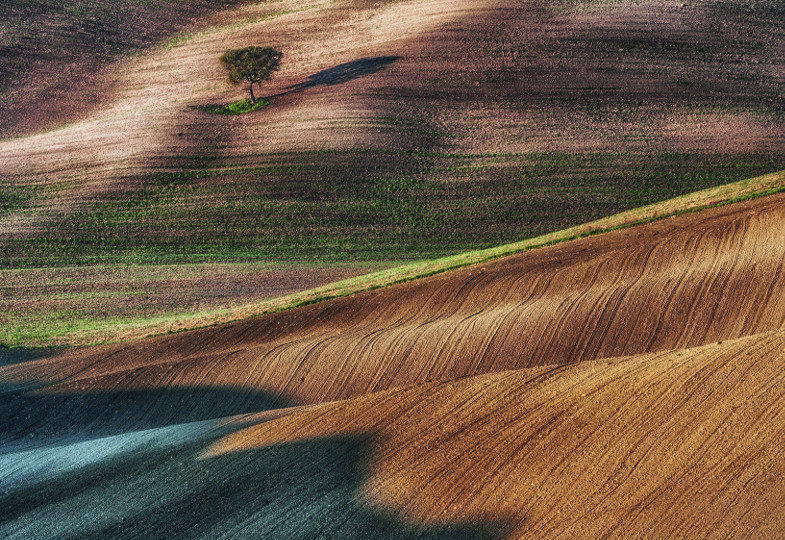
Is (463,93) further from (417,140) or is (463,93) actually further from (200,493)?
(200,493)

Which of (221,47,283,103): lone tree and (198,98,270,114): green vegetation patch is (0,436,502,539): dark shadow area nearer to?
(198,98,270,114): green vegetation patch

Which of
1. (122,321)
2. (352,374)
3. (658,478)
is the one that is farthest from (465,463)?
(122,321)

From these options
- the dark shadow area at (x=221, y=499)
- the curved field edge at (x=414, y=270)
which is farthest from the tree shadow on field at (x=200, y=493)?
the curved field edge at (x=414, y=270)

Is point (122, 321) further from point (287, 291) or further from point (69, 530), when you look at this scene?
point (69, 530)

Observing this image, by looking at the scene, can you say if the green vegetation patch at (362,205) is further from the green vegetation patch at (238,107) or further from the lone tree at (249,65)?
the lone tree at (249,65)

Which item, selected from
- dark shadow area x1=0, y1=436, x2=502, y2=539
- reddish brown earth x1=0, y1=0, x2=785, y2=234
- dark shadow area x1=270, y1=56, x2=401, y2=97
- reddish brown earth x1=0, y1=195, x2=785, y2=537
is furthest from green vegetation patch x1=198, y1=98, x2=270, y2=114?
dark shadow area x1=0, y1=436, x2=502, y2=539

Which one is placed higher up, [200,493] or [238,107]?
[238,107]

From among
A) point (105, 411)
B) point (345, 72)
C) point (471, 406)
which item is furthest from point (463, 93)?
point (105, 411)
